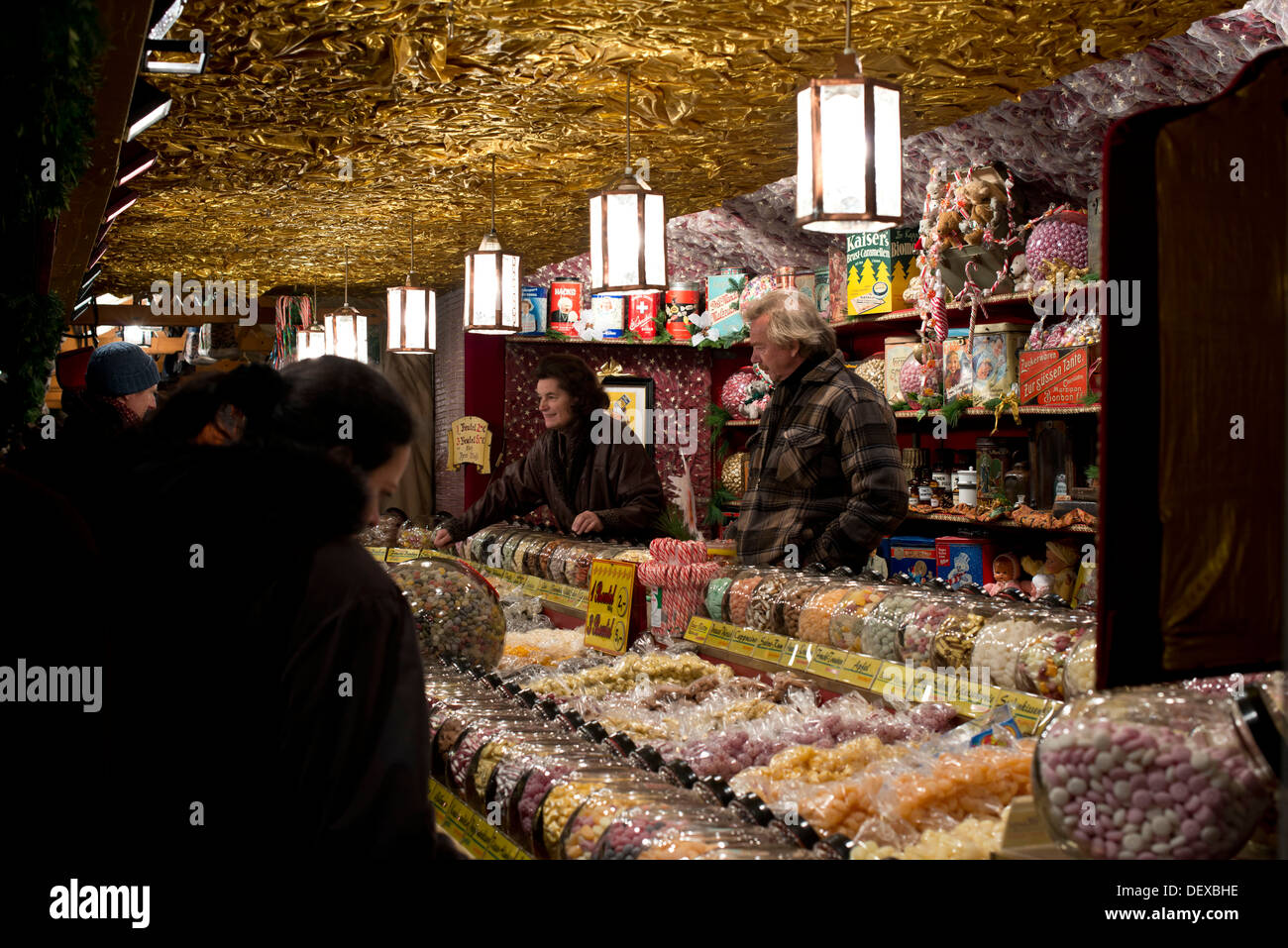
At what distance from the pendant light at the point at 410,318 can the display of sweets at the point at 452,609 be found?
13.3 feet

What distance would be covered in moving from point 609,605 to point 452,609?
695 mm

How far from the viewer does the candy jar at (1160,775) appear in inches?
49.7

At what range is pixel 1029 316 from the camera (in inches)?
229

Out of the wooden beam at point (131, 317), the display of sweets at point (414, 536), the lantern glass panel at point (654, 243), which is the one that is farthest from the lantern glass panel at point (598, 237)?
the wooden beam at point (131, 317)

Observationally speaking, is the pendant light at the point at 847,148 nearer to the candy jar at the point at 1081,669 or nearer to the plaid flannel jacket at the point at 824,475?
the plaid flannel jacket at the point at 824,475

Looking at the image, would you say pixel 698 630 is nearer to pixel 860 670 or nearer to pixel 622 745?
pixel 860 670

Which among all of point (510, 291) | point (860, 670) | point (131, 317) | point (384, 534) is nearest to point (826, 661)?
point (860, 670)

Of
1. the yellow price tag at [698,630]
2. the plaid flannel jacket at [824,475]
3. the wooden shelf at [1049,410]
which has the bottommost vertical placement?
the yellow price tag at [698,630]

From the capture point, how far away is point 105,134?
2.93 metres

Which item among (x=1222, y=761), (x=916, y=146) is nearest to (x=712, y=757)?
(x=1222, y=761)

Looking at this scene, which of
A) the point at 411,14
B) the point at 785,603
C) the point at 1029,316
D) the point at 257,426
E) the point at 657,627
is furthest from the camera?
the point at 1029,316

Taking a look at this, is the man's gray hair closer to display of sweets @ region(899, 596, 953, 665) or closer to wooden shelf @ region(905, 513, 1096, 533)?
display of sweets @ region(899, 596, 953, 665)

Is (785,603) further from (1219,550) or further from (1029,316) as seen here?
(1029,316)
